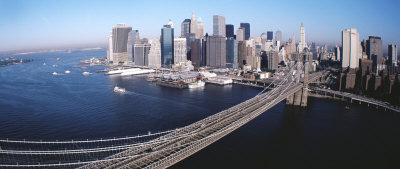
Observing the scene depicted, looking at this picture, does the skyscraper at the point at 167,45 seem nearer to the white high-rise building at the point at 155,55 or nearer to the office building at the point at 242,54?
the white high-rise building at the point at 155,55

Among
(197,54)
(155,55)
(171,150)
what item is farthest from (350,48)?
(171,150)

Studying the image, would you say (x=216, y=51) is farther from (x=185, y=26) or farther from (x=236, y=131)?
(x=236, y=131)

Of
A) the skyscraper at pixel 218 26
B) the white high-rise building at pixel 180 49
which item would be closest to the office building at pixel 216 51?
the white high-rise building at pixel 180 49

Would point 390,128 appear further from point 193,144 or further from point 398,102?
point 193,144

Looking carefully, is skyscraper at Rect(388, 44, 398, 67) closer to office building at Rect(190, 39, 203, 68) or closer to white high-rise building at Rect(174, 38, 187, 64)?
office building at Rect(190, 39, 203, 68)

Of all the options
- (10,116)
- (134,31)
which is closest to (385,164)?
(10,116)

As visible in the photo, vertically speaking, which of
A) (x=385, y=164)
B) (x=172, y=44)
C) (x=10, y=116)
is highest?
(x=172, y=44)

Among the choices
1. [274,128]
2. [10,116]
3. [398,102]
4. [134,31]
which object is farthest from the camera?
[134,31]
